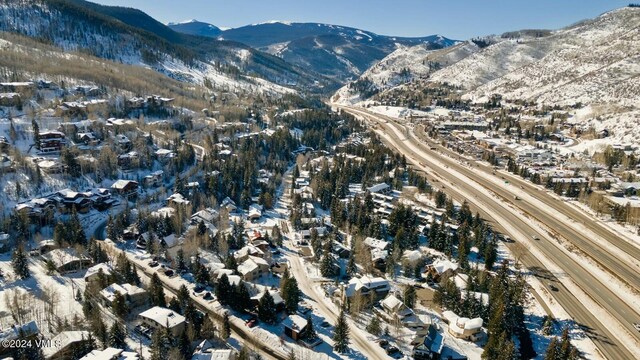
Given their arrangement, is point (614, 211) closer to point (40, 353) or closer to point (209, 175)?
point (209, 175)

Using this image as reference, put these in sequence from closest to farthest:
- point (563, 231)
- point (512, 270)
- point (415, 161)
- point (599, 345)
Result: point (599, 345) → point (512, 270) → point (563, 231) → point (415, 161)

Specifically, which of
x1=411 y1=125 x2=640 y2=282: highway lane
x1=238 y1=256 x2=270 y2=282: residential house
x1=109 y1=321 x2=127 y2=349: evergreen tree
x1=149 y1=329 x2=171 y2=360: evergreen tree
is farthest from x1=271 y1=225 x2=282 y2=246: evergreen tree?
x1=411 y1=125 x2=640 y2=282: highway lane

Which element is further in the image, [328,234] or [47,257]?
[328,234]

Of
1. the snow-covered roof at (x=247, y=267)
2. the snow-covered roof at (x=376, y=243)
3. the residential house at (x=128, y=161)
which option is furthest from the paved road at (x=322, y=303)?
the residential house at (x=128, y=161)

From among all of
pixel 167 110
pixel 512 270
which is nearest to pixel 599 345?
pixel 512 270

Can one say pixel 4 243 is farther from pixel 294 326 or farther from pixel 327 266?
pixel 327 266

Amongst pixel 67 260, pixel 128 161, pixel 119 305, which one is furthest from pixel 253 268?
pixel 128 161

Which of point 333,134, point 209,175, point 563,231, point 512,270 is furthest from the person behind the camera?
point 333,134

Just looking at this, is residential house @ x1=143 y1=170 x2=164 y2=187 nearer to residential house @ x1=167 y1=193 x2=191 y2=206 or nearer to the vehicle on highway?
residential house @ x1=167 y1=193 x2=191 y2=206
